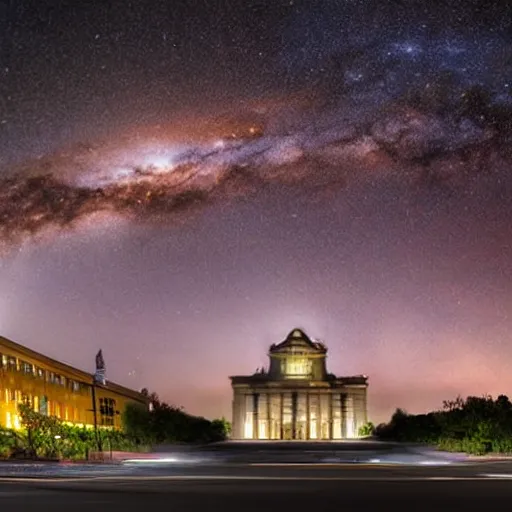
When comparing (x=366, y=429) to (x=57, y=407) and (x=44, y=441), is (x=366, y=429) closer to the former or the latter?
(x=57, y=407)

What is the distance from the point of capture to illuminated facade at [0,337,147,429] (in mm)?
75562

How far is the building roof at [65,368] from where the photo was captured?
253ft

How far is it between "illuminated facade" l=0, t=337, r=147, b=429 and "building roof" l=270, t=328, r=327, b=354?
57.2 m

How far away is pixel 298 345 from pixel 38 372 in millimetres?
91530

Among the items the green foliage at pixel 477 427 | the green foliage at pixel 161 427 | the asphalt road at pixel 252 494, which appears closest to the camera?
the asphalt road at pixel 252 494

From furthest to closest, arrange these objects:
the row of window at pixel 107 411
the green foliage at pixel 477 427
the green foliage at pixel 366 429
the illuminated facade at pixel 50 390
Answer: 1. the green foliage at pixel 366 429
2. the row of window at pixel 107 411
3. the illuminated facade at pixel 50 390
4. the green foliage at pixel 477 427

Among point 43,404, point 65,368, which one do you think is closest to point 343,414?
point 65,368

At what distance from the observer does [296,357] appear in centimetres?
17300

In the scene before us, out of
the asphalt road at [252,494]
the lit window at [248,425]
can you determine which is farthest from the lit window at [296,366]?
the asphalt road at [252,494]

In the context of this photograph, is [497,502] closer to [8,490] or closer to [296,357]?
[8,490]

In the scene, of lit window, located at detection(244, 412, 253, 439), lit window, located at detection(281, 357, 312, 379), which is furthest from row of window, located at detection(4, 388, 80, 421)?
lit window, located at detection(281, 357, 312, 379)

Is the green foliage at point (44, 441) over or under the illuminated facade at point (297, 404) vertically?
over

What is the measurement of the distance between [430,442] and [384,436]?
4199cm

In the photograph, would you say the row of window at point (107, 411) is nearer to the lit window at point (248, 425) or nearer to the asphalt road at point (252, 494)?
the lit window at point (248, 425)
